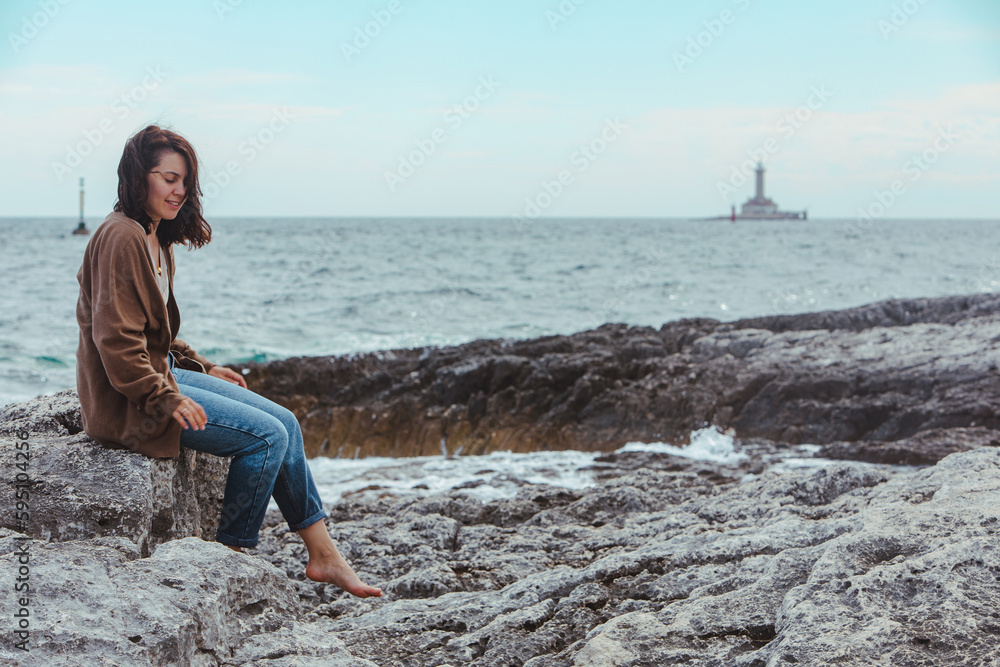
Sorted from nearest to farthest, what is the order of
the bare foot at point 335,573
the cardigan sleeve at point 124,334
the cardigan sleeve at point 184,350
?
the cardigan sleeve at point 124,334 < the bare foot at point 335,573 < the cardigan sleeve at point 184,350

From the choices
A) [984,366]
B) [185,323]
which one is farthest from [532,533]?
[185,323]

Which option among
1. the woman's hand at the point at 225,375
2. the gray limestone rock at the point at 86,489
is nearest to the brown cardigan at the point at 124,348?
the gray limestone rock at the point at 86,489

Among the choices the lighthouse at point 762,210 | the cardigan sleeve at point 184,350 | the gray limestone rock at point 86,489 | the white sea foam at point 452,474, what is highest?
the lighthouse at point 762,210

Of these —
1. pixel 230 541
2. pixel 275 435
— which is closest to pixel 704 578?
pixel 275 435

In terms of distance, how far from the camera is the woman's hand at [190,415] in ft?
10.8

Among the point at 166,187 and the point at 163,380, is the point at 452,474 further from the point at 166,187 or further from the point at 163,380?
the point at 166,187

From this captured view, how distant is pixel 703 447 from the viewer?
9.43m

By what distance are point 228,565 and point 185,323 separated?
1887 cm

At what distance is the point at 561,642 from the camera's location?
3252 millimetres

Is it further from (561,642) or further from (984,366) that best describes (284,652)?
(984,366)

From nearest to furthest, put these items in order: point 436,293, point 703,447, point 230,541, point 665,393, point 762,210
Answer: point 230,541 < point 703,447 < point 665,393 < point 436,293 < point 762,210

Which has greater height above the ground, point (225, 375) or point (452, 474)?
point (225, 375)

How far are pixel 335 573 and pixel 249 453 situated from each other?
756 millimetres

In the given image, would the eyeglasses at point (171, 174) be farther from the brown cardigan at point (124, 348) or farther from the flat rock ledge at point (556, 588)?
the flat rock ledge at point (556, 588)
